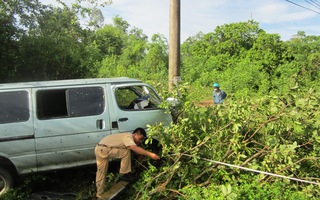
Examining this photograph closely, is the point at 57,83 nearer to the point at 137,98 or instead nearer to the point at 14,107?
the point at 14,107

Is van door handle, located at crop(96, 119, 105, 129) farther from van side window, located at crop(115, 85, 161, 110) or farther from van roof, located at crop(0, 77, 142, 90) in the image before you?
van roof, located at crop(0, 77, 142, 90)

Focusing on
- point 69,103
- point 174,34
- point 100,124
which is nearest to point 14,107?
point 69,103

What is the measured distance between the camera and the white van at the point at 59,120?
498cm

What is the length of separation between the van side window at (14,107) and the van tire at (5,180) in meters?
0.85

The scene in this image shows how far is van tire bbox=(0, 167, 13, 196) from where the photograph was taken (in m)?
4.94

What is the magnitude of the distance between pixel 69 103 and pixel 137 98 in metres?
1.42

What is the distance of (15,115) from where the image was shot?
5004mm

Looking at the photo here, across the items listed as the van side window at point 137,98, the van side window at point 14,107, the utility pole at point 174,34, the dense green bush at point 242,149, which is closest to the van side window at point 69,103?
the van side window at point 14,107

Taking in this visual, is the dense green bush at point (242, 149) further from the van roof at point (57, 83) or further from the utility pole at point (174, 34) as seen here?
the utility pole at point (174, 34)

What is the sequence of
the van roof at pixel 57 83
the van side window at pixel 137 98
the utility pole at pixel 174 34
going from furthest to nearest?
the utility pole at pixel 174 34
the van side window at pixel 137 98
the van roof at pixel 57 83

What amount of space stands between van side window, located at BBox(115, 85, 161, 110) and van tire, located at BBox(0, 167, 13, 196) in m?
2.25

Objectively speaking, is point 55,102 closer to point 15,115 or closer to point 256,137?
point 15,115

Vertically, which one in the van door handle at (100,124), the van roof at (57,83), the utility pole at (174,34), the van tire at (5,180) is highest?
the utility pole at (174,34)

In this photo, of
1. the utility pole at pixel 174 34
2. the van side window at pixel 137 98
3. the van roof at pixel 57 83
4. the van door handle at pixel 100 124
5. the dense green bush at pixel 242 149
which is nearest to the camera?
the dense green bush at pixel 242 149
